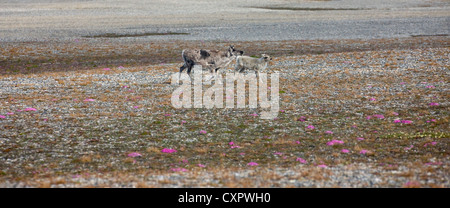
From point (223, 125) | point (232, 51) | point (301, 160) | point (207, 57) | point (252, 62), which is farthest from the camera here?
point (252, 62)

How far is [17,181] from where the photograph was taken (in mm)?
14398

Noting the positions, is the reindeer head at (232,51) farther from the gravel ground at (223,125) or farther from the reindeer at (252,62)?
the gravel ground at (223,125)

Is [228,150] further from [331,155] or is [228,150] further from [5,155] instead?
[5,155]

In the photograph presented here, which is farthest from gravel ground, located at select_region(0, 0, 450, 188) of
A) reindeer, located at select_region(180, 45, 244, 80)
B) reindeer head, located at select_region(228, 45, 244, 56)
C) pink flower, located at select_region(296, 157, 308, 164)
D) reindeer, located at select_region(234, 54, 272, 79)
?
reindeer head, located at select_region(228, 45, 244, 56)

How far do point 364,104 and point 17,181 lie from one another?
20729mm

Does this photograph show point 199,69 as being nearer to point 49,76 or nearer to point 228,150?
point 49,76

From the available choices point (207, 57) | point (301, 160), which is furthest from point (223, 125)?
point (207, 57)

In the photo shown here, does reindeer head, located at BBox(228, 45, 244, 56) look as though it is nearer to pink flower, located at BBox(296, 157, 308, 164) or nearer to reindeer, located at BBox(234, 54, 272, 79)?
reindeer, located at BBox(234, 54, 272, 79)

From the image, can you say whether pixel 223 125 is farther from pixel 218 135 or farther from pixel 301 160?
pixel 301 160

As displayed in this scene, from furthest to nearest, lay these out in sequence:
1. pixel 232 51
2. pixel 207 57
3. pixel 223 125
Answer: pixel 232 51
pixel 207 57
pixel 223 125

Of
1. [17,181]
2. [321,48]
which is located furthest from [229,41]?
[17,181]
